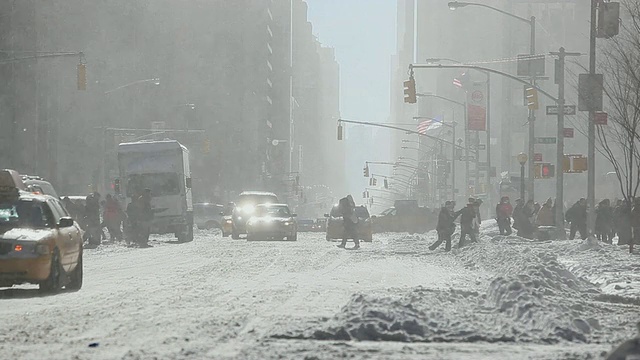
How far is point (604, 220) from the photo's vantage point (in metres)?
41.3

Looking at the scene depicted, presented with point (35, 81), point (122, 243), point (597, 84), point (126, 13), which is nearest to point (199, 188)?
point (126, 13)

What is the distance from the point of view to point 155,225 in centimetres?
4422

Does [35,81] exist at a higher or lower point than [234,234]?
higher

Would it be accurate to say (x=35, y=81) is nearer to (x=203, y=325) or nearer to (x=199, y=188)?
(x=199, y=188)

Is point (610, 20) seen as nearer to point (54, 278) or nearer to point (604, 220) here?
point (604, 220)

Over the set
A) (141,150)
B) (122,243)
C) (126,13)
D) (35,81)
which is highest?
(126,13)

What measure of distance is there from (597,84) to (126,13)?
97.1 metres

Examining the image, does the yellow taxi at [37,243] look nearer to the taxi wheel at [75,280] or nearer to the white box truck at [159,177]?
the taxi wheel at [75,280]

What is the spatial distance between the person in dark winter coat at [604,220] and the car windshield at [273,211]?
12253 millimetres

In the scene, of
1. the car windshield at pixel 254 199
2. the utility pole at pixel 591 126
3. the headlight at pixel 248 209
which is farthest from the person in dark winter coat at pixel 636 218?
the car windshield at pixel 254 199

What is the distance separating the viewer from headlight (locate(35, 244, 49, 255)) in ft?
55.6

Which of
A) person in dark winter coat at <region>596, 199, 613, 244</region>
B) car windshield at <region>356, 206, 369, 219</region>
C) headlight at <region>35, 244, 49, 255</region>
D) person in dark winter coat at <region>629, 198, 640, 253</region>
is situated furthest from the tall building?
headlight at <region>35, 244, 49, 255</region>

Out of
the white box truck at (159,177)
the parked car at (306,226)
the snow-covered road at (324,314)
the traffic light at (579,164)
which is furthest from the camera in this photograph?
the parked car at (306,226)

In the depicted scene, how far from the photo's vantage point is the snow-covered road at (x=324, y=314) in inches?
408
